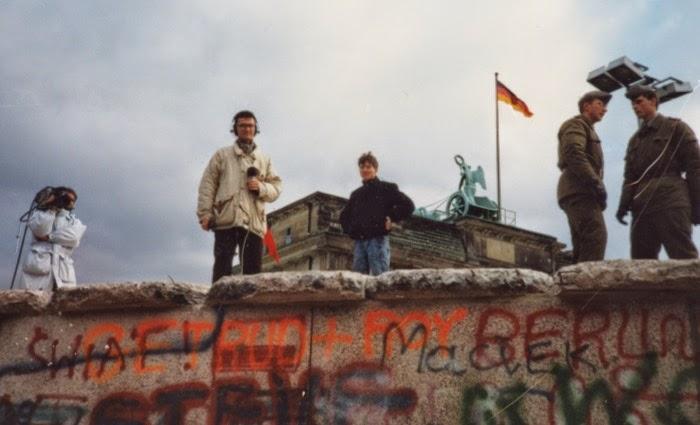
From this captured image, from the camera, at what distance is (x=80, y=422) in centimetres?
493

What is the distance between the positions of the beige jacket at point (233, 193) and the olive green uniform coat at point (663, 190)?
2.85m

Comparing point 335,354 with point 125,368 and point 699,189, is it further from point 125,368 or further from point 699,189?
point 699,189

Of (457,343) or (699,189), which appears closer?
(457,343)

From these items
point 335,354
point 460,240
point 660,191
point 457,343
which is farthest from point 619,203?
point 460,240

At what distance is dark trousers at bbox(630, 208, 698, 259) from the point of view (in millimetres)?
5410

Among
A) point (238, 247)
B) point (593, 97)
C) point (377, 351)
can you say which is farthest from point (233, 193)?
point (593, 97)

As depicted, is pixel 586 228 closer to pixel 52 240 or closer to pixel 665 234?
pixel 665 234

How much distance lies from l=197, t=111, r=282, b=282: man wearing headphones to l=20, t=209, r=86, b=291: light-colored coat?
4.19 feet

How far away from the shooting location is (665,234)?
5.46 m

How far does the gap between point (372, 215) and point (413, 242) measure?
89.4ft

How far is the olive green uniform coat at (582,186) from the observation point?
19.1 feet

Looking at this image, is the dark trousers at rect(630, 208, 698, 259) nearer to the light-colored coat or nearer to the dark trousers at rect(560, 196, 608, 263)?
the dark trousers at rect(560, 196, 608, 263)

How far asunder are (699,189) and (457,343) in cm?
222

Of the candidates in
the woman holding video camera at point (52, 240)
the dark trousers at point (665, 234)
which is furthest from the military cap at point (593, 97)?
the woman holding video camera at point (52, 240)
